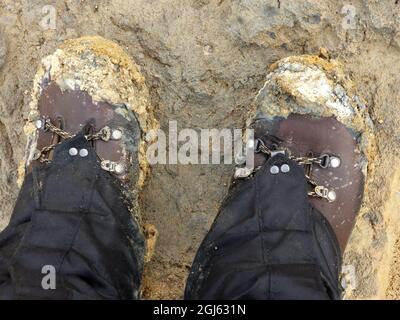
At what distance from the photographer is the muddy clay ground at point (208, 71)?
1750 millimetres

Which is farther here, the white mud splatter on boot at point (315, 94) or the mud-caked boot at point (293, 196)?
the white mud splatter on boot at point (315, 94)

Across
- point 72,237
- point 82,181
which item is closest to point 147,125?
point 82,181

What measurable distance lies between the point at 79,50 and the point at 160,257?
0.73 m

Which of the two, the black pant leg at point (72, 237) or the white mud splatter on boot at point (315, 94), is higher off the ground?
the white mud splatter on boot at point (315, 94)

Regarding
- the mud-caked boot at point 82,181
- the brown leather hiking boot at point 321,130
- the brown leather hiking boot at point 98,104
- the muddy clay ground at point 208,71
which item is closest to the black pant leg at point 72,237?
the mud-caked boot at point 82,181

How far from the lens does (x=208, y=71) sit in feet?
5.92

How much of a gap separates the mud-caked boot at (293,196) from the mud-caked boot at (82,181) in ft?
0.80

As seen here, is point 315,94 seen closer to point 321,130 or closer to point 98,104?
point 321,130

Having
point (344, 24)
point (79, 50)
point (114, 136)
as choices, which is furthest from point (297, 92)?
point (79, 50)

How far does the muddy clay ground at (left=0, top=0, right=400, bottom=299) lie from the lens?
1.75m

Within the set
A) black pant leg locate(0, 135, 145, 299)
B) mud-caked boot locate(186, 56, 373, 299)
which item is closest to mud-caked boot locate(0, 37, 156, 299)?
black pant leg locate(0, 135, 145, 299)

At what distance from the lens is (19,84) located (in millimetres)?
1922

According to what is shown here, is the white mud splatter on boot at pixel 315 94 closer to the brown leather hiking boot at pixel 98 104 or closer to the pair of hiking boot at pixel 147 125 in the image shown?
the pair of hiking boot at pixel 147 125

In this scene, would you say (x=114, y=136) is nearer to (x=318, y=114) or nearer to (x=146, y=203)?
(x=146, y=203)
